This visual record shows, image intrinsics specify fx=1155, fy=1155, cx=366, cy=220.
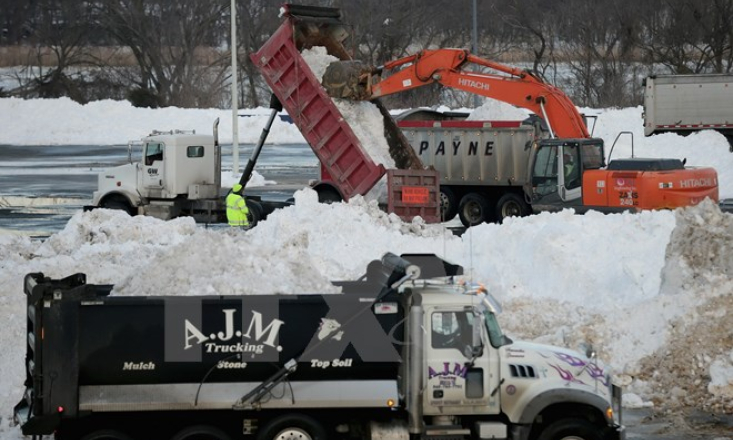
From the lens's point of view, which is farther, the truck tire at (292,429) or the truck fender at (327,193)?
the truck fender at (327,193)

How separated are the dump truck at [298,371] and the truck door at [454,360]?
1cm

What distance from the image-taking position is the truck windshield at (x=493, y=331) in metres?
10.5

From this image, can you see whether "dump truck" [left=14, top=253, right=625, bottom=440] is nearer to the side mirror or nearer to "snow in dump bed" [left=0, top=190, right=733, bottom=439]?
the side mirror

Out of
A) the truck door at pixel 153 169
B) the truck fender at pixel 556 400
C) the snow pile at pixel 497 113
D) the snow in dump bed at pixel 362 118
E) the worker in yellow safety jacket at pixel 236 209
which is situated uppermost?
the snow pile at pixel 497 113

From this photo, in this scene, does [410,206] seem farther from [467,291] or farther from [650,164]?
[467,291]

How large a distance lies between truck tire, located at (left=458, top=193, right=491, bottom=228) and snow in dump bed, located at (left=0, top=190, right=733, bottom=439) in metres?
5.30

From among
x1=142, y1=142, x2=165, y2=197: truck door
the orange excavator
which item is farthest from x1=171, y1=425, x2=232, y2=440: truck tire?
x1=142, y1=142, x2=165, y2=197: truck door

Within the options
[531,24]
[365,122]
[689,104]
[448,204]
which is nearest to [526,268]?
[365,122]

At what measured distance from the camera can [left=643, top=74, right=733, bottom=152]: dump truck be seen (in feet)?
130

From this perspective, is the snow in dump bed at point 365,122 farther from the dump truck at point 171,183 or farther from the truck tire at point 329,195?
the dump truck at point 171,183

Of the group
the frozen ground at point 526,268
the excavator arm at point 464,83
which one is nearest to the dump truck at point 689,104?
the excavator arm at point 464,83

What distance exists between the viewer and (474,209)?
27.9m

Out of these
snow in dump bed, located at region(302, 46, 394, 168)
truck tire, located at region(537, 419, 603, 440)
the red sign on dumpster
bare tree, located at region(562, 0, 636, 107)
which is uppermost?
bare tree, located at region(562, 0, 636, 107)

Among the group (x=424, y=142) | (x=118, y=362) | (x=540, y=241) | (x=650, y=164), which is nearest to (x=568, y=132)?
(x=650, y=164)
